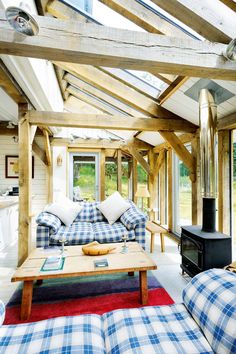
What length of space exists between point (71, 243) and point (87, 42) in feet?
8.43

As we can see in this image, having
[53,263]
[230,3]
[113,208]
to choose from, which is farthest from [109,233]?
[230,3]

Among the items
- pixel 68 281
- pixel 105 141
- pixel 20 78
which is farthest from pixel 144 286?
pixel 105 141

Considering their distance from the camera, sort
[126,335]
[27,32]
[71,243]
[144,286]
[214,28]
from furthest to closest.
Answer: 1. [71,243]
2. [144,286]
3. [214,28]
4. [27,32]
5. [126,335]

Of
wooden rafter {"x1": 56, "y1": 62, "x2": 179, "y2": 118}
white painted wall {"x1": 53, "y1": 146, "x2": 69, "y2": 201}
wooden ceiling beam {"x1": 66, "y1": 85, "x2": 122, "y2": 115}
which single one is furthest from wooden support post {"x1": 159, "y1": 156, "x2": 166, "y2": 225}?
white painted wall {"x1": 53, "y1": 146, "x2": 69, "y2": 201}

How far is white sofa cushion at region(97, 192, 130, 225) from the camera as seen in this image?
3820 mm

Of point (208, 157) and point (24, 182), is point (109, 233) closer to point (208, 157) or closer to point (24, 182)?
point (24, 182)

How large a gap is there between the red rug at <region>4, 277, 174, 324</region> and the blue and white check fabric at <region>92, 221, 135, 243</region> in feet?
2.84

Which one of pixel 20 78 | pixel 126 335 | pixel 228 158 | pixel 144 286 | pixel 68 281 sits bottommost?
pixel 68 281

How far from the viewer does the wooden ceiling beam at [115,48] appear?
4.51 feet

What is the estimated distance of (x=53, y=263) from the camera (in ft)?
7.02

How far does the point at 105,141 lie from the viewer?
6.08 metres

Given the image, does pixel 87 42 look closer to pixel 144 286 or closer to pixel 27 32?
pixel 27 32

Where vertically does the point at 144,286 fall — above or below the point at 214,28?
below

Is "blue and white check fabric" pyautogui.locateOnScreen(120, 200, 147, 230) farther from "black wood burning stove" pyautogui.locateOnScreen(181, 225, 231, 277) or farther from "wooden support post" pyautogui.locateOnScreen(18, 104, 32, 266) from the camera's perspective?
"wooden support post" pyautogui.locateOnScreen(18, 104, 32, 266)
